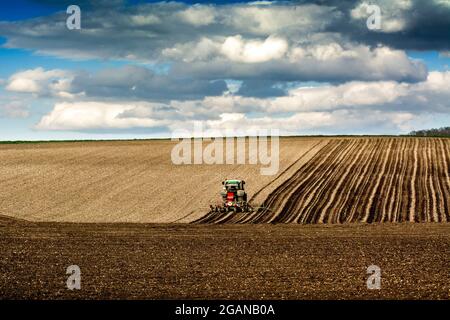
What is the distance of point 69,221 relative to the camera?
44969 mm

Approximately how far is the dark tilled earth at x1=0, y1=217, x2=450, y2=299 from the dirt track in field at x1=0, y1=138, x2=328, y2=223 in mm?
9414

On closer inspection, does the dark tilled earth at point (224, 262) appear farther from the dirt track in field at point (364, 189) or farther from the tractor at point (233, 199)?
the tractor at point (233, 199)

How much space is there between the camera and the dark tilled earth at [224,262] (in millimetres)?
20422

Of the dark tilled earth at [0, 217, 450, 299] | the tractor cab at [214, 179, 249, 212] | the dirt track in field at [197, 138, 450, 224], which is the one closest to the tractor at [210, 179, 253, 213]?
the tractor cab at [214, 179, 249, 212]

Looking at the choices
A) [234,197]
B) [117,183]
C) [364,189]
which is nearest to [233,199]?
[234,197]

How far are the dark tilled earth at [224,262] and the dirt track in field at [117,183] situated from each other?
9414 millimetres

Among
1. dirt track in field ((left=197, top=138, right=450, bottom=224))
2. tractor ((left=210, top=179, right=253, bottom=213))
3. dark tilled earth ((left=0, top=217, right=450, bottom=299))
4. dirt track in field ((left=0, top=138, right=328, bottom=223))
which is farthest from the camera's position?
dirt track in field ((left=0, top=138, right=328, bottom=223))

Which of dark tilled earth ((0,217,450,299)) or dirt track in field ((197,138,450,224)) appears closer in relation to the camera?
dark tilled earth ((0,217,450,299))

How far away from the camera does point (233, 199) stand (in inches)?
1890

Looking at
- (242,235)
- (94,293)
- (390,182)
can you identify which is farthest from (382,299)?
(390,182)

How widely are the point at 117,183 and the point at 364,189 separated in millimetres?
19617

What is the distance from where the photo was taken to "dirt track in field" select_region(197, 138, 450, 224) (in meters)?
45.4

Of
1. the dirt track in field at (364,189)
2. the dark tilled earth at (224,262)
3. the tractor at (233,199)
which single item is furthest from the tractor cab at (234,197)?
the dark tilled earth at (224,262)

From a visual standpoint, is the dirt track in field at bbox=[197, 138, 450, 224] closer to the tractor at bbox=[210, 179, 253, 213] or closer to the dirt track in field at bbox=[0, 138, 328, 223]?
the tractor at bbox=[210, 179, 253, 213]
